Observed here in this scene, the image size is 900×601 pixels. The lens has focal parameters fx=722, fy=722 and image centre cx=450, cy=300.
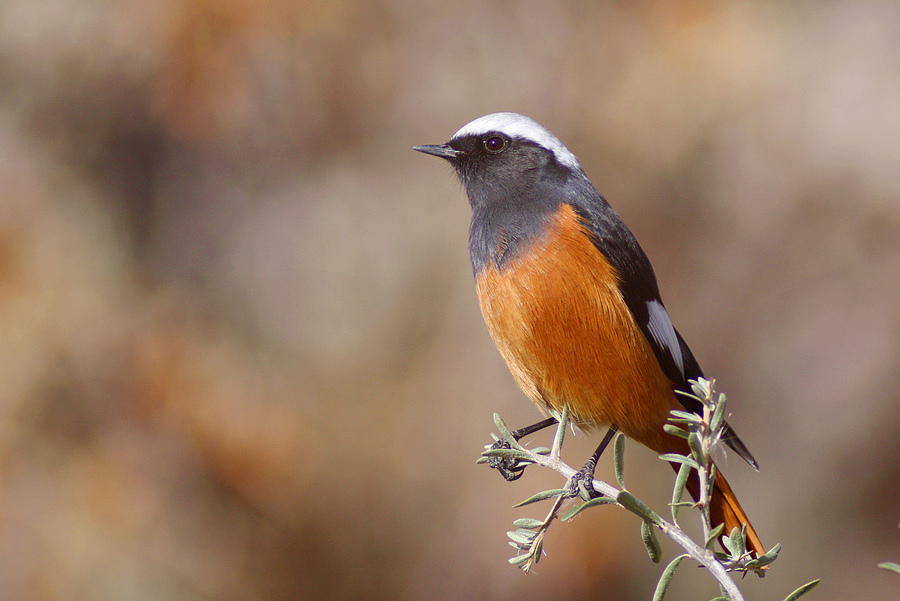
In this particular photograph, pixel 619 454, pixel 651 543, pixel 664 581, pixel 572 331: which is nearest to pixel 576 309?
pixel 572 331

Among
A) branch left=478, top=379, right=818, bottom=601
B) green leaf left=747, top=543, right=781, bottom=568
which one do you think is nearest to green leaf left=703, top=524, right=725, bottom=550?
branch left=478, top=379, right=818, bottom=601

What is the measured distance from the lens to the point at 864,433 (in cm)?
589

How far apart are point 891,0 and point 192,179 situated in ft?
21.4

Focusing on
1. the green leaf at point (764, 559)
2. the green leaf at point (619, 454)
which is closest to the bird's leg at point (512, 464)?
the green leaf at point (619, 454)

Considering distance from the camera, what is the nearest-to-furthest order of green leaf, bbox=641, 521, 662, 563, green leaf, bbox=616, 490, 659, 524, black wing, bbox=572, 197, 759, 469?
green leaf, bbox=616, 490, 659, 524 < green leaf, bbox=641, 521, 662, 563 < black wing, bbox=572, 197, 759, 469

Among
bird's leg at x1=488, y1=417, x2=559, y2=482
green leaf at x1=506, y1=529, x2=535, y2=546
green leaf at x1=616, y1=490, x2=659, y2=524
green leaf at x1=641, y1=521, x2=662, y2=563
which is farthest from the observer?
bird's leg at x1=488, y1=417, x2=559, y2=482

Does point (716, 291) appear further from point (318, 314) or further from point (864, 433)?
point (318, 314)

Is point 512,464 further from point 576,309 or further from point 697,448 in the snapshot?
point 697,448

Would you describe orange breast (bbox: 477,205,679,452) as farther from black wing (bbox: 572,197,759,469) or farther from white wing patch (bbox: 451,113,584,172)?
white wing patch (bbox: 451,113,584,172)

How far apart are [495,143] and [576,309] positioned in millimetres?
995

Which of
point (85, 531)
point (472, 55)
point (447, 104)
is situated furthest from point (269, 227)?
point (85, 531)

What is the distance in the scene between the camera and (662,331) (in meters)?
2.94

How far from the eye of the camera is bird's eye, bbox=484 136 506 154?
3.25 metres

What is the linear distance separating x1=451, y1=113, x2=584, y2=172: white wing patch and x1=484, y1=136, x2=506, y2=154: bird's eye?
0.04 metres
